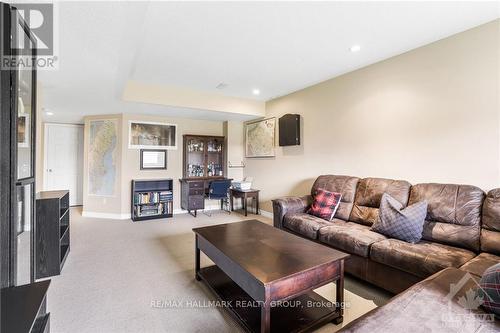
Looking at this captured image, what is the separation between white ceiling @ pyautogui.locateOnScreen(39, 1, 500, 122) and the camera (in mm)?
2074

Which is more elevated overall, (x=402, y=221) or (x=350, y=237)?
(x=402, y=221)

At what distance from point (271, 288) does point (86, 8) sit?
92.6 inches

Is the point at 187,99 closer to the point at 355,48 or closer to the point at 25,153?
the point at 355,48

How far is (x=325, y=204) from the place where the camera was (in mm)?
3295

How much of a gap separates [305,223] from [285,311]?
4.24 ft

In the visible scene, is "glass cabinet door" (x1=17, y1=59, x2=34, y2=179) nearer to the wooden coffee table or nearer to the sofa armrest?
the wooden coffee table

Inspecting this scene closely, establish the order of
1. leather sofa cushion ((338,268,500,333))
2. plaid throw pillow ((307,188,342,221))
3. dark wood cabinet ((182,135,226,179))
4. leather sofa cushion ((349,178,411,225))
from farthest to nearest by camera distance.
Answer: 1. dark wood cabinet ((182,135,226,179))
2. plaid throw pillow ((307,188,342,221))
3. leather sofa cushion ((349,178,411,225))
4. leather sofa cushion ((338,268,500,333))

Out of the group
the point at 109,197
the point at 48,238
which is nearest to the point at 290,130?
the point at 48,238

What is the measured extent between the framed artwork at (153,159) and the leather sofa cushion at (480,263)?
5.16 meters

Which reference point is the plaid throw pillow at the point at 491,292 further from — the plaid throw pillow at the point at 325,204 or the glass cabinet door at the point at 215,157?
the glass cabinet door at the point at 215,157

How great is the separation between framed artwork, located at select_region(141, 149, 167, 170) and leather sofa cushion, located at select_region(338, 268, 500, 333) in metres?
5.04

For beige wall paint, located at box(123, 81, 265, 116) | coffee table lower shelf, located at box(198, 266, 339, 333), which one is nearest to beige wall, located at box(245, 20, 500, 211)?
beige wall paint, located at box(123, 81, 265, 116)

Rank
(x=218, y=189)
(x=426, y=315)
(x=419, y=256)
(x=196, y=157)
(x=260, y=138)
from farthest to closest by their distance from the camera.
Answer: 1. (x=196, y=157)
2. (x=260, y=138)
3. (x=218, y=189)
4. (x=419, y=256)
5. (x=426, y=315)

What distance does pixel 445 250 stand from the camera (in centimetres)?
210
